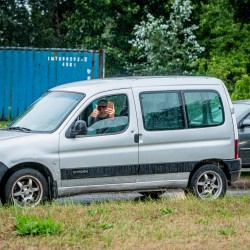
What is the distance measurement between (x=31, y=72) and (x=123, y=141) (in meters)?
13.2

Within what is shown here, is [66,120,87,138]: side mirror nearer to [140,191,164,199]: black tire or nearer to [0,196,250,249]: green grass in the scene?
[0,196,250,249]: green grass

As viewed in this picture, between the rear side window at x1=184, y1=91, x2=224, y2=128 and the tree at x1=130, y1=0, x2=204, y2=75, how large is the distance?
18.0 m

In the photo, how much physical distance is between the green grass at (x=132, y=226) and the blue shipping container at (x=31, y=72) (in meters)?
13.6

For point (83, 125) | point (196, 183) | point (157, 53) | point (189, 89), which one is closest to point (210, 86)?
point (189, 89)

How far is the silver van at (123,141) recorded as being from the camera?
11.4 meters

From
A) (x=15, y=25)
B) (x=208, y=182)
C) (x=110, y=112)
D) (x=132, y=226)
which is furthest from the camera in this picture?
(x=15, y=25)

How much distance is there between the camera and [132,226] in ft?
31.1

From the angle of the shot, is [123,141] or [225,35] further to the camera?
[225,35]

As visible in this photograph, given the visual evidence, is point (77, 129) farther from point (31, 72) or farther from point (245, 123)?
point (31, 72)

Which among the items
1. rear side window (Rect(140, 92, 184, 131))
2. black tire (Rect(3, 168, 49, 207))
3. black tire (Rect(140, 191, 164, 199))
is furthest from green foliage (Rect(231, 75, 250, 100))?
black tire (Rect(3, 168, 49, 207))

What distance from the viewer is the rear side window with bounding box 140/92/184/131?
12.3 metres

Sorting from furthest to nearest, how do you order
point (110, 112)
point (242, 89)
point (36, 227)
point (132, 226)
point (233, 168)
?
point (242, 89), point (233, 168), point (110, 112), point (132, 226), point (36, 227)

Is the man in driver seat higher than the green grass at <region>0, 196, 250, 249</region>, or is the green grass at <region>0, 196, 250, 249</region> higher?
the man in driver seat

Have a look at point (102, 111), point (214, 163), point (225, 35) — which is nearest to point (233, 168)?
point (214, 163)
